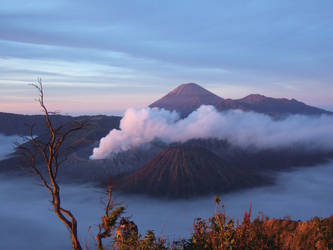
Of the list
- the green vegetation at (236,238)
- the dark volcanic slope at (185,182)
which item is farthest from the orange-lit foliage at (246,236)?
the dark volcanic slope at (185,182)

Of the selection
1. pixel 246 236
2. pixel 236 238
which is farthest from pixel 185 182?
pixel 236 238

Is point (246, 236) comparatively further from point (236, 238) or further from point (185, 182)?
point (185, 182)

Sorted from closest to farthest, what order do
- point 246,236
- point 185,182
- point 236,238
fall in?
point 236,238
point 246,236
point 185,182

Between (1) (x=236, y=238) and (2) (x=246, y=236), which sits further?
(2) (x=246, y=236)

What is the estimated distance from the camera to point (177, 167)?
654 ft

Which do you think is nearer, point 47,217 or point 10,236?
point 10,236

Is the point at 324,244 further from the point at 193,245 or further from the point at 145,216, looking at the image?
the point at 145,216

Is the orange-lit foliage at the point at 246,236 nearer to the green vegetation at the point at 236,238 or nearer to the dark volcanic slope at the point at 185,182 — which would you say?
the green vegetation at the point at 236,238

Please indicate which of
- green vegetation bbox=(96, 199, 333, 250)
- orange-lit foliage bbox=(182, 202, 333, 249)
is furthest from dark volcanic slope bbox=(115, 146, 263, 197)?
orange-lit foliage bbox=(182, 202, 333, 249)

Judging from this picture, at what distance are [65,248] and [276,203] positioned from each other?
132 metres

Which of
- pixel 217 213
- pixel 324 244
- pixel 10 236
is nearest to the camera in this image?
pixel 217 213

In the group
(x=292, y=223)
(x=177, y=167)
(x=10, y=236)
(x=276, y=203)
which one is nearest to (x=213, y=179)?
(x=177, y=167)

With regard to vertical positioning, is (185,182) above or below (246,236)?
below

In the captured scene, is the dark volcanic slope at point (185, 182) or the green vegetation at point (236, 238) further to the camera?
the dark volcanic slope at point (185, 182)
